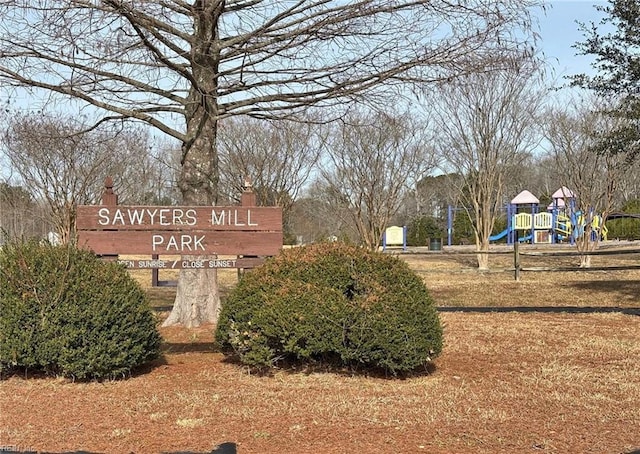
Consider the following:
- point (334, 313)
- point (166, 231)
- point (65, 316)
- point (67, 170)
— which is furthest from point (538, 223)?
point (65, 316)

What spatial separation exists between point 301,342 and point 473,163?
1560 centimetres

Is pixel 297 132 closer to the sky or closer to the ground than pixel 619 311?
closer to the sky

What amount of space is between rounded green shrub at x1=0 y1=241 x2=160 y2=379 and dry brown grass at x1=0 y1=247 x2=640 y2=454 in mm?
224

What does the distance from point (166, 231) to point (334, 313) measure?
193 centimetres

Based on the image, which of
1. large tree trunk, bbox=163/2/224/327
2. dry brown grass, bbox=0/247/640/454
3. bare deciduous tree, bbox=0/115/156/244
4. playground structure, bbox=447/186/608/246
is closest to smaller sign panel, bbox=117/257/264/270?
dry brown grass, bbox=0/247/640/454

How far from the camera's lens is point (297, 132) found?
65.1ft

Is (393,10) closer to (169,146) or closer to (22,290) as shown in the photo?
(22,290)

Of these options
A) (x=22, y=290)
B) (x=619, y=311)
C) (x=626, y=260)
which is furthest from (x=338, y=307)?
(x=626, y=260)

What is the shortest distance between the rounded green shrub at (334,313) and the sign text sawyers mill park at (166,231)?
0.53 meters

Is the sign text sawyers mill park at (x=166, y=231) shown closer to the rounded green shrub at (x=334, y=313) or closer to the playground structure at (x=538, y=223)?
the rounded green shrub at (x=334, y=313)

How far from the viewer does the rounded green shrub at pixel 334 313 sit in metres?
5.39

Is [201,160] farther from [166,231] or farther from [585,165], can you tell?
[585,165]

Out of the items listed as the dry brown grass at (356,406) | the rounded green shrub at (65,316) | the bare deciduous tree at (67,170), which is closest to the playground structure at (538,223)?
the bare deciduous tree at (67,170)

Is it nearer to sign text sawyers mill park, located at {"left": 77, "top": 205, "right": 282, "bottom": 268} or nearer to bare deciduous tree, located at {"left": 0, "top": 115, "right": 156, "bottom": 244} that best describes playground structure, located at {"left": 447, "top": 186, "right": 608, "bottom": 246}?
bare deciduous tree, located at {"left": 0, "top": 115, "right": 156, "bottom": 244}
